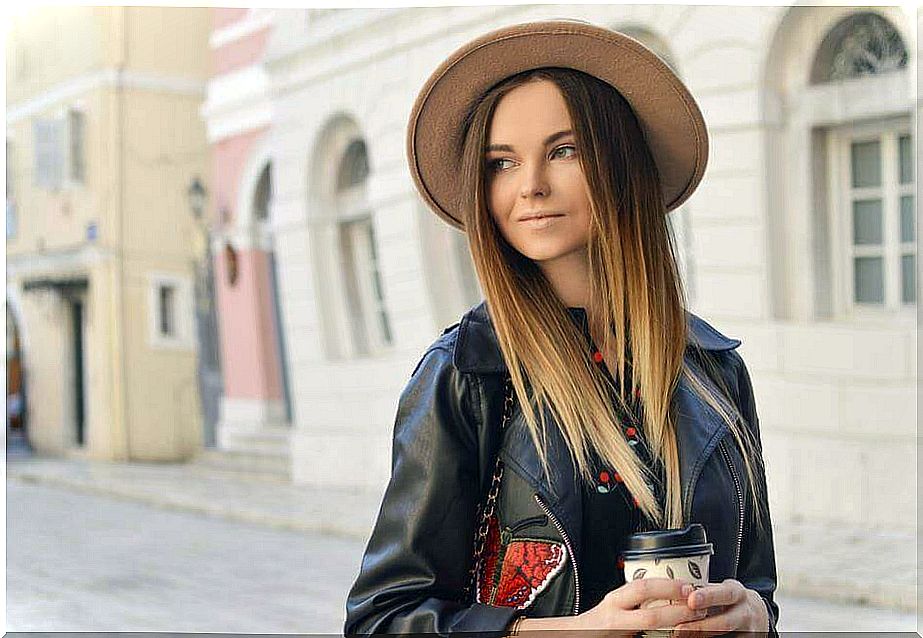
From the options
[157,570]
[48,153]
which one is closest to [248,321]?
[48,153]

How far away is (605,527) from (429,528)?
0.13 meters

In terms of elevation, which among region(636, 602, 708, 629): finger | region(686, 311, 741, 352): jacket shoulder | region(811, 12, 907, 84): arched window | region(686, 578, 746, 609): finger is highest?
region(811, 12, 907, 84): arched window

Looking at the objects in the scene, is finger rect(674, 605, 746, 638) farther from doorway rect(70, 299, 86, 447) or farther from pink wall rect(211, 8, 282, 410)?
pink wall rect(211, 8, 282, 410)

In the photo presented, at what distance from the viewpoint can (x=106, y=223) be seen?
795 centimetres

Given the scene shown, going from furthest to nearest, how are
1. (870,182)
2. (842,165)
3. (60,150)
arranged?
(60,150) < (842,165) < (870,182)

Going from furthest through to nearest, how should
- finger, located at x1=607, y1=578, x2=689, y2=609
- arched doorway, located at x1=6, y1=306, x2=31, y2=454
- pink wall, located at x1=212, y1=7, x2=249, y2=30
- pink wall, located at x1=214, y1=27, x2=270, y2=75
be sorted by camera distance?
1. pink wall, located at x1=212, y1=7, x2=249, y2=30
2. pink wall, located at x1=214, y1=27, x2=270, y2=75
3. arched doorway, located at x1=6, y1=306, x2=31, y2=454
4. finger, located at x1=607, y1=578, x2=689, y2=609

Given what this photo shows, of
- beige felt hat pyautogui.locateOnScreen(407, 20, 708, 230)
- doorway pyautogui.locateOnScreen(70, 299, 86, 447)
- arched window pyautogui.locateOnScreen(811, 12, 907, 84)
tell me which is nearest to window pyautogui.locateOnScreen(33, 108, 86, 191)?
doorway pyautogui.locateOnScreen(70, 299, 86, 447)

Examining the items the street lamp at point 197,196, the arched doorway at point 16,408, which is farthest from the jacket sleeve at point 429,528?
the street lamp at point 197,196

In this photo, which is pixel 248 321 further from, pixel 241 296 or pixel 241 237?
pixel 241 237

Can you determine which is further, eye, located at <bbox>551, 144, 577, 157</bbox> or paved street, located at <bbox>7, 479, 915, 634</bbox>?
paved street, located at <bbox>7, 479, 915, 634</bbox>

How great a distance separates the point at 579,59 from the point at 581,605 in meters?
0.39

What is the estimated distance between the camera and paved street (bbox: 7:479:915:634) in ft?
14.5

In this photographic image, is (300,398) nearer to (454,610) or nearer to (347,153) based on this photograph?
(347,153)

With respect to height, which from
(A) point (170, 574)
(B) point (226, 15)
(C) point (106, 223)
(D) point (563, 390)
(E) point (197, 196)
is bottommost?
(A) point (170, 574)
